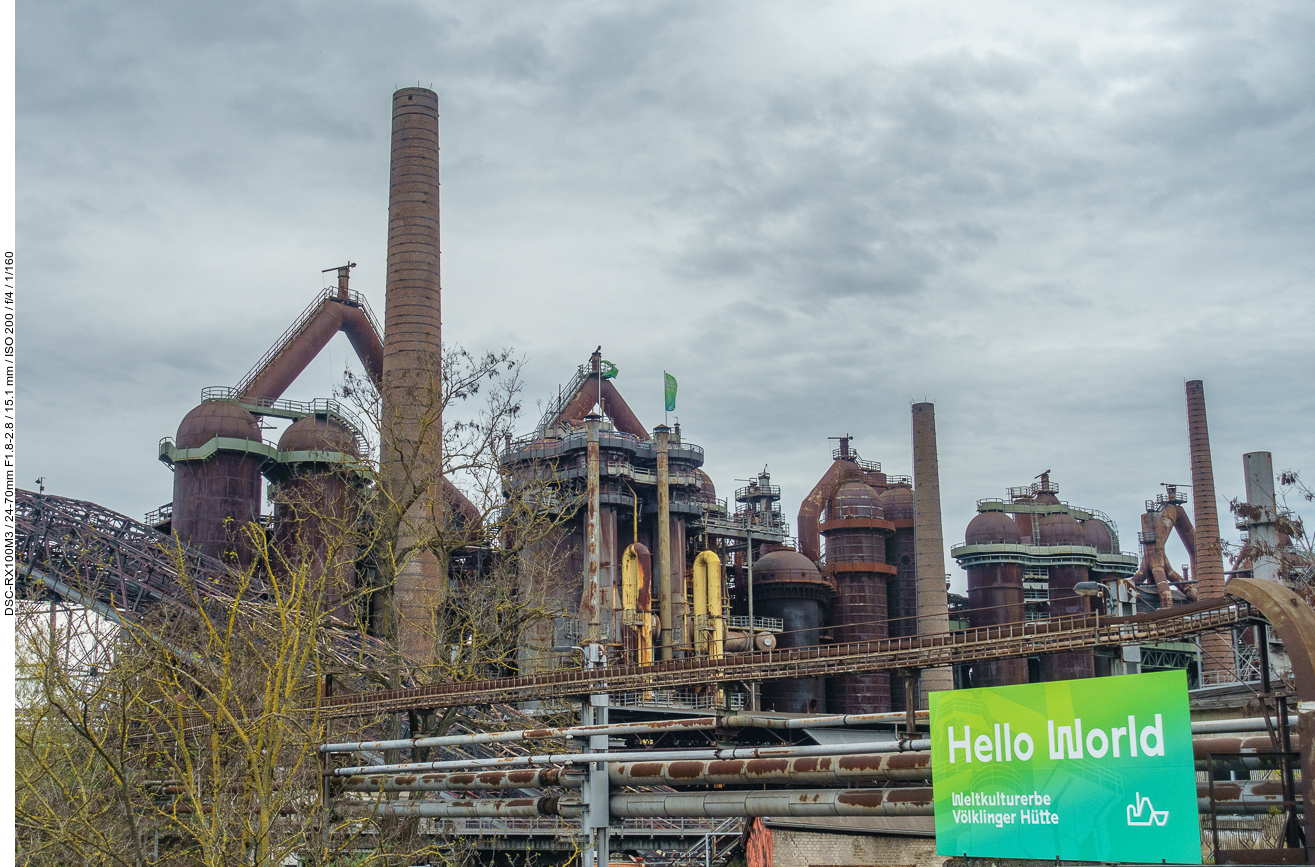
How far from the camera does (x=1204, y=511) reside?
60656 millimetres

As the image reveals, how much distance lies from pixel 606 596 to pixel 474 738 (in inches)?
1397

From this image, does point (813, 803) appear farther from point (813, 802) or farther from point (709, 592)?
point (709, 592)

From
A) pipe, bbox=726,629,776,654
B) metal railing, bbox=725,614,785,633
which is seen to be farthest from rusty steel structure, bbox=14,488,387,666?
metal railing, bbox=725,614,785,633

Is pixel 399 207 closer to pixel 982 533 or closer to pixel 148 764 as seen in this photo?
pixel 148 764

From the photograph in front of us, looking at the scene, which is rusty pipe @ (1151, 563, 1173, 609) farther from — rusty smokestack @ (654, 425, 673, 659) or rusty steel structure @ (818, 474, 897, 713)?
rusty smokestack @ (654, 425, 673, 659)

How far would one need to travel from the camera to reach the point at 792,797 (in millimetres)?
10492

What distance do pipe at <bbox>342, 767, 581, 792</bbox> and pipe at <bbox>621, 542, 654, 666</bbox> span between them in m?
33.3

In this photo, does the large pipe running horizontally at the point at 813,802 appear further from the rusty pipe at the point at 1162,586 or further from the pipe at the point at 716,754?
the rusty pipe at the point at 1162,586

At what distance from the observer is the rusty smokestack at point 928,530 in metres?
53.1

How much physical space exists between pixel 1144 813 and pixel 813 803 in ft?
9.08

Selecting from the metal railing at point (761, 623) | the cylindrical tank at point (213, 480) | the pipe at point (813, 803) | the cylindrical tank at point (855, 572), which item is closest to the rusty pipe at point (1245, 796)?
the pipe at point (813, 803)

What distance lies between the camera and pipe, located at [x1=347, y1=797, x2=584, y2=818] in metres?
12.0

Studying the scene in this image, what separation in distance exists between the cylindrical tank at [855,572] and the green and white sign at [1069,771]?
47112 millimetres

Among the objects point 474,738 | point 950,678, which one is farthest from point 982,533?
point 474,738
